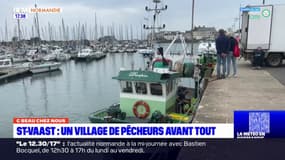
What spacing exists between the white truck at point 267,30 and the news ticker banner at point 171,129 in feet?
29.9

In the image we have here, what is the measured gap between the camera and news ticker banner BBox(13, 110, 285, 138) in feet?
14.6

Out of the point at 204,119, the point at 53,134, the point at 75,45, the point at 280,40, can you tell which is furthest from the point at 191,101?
the point at 75,45

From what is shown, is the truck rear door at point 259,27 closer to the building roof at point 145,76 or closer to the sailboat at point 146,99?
the sailboat at point 146,99

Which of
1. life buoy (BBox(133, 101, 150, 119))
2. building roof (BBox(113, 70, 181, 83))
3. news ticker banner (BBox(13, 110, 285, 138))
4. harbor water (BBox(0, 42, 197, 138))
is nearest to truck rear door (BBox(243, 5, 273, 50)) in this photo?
harbor water (BBox(0, 42, 197, 138))

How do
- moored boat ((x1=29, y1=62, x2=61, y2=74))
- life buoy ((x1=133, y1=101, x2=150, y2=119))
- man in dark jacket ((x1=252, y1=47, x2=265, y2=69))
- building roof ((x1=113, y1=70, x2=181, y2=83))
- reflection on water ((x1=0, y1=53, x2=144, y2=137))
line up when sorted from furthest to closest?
moored boat ((x1=29, y1=62, x2=61, y2=74)) → reflection on water ((x1=0, y1=53, x2=144, y2=137)) → man in dark jacket ((x1=252, y1=47, x2=265, y2=69)) → life buoy ((x1=133, y1=101, x2=150, y2=119)) → building roof ((x1=113, y1=70, x2=181, y2=83))

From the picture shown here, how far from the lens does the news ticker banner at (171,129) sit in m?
4.45

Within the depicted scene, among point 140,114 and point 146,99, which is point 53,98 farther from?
point 146,99

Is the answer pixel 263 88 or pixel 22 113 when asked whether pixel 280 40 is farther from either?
pixel 22 113

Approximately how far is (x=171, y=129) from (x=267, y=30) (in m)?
10.6

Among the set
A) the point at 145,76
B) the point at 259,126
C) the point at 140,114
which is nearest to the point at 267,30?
the point at 145,76

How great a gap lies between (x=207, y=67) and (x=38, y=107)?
15.2 m

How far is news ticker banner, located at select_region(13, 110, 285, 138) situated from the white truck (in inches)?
358

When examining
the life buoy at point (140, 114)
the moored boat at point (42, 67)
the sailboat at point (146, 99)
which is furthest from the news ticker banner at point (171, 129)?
the moored boat at point (42, 67)

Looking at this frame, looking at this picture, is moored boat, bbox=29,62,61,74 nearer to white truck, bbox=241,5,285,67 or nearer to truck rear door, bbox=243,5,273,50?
white truck, bbox=241,5,285,67
